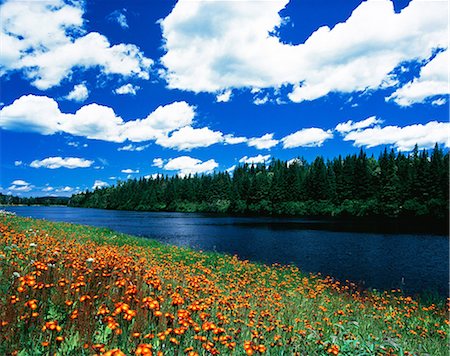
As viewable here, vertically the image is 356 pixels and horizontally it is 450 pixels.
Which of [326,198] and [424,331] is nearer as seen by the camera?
[424,331]

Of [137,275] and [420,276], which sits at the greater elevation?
[137,275]

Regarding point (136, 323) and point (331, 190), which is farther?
point (331, 190)

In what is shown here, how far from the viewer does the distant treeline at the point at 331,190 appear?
2840 inches

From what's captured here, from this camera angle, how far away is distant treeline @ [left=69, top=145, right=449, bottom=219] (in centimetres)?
7212

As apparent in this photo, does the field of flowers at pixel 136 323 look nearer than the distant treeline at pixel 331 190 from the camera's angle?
Yes

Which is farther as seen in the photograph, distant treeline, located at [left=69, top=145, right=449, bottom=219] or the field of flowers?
distant treeline, located at [left=69, top=145, right=449, bottom=219]

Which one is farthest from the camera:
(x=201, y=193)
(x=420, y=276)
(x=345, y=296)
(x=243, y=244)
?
(x=201, y=193)

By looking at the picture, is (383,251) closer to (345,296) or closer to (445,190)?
(345,296)

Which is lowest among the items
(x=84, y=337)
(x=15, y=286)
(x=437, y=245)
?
(x=437, y=245)

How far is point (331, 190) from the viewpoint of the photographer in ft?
304

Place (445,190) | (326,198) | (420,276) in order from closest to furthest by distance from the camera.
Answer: (420,276) < (445,190) < (326,198)

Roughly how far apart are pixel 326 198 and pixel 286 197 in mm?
13254

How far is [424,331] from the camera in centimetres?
758

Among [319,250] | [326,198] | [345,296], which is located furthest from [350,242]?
[326,198]
